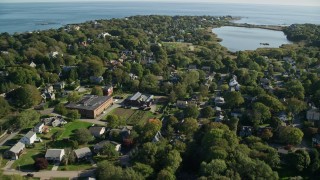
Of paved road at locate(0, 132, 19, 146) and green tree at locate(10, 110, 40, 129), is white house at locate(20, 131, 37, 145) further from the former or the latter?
green tree at locate(10, 110, 40, 129)

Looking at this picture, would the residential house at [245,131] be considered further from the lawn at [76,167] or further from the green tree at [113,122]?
the lawn at [76,167]

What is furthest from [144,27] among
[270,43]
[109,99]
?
[109,99]

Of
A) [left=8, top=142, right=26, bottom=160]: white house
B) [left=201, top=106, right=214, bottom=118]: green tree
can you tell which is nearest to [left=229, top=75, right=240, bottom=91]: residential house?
[left=201, top=106, right=214, bottom=118]: green tree

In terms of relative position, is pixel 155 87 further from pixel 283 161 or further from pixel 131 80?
pixel 283 161

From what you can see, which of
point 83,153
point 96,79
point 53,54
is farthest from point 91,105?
point 53,54

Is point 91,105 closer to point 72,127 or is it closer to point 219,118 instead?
point 72,127

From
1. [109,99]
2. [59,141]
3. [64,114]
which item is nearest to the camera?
[59,141]
